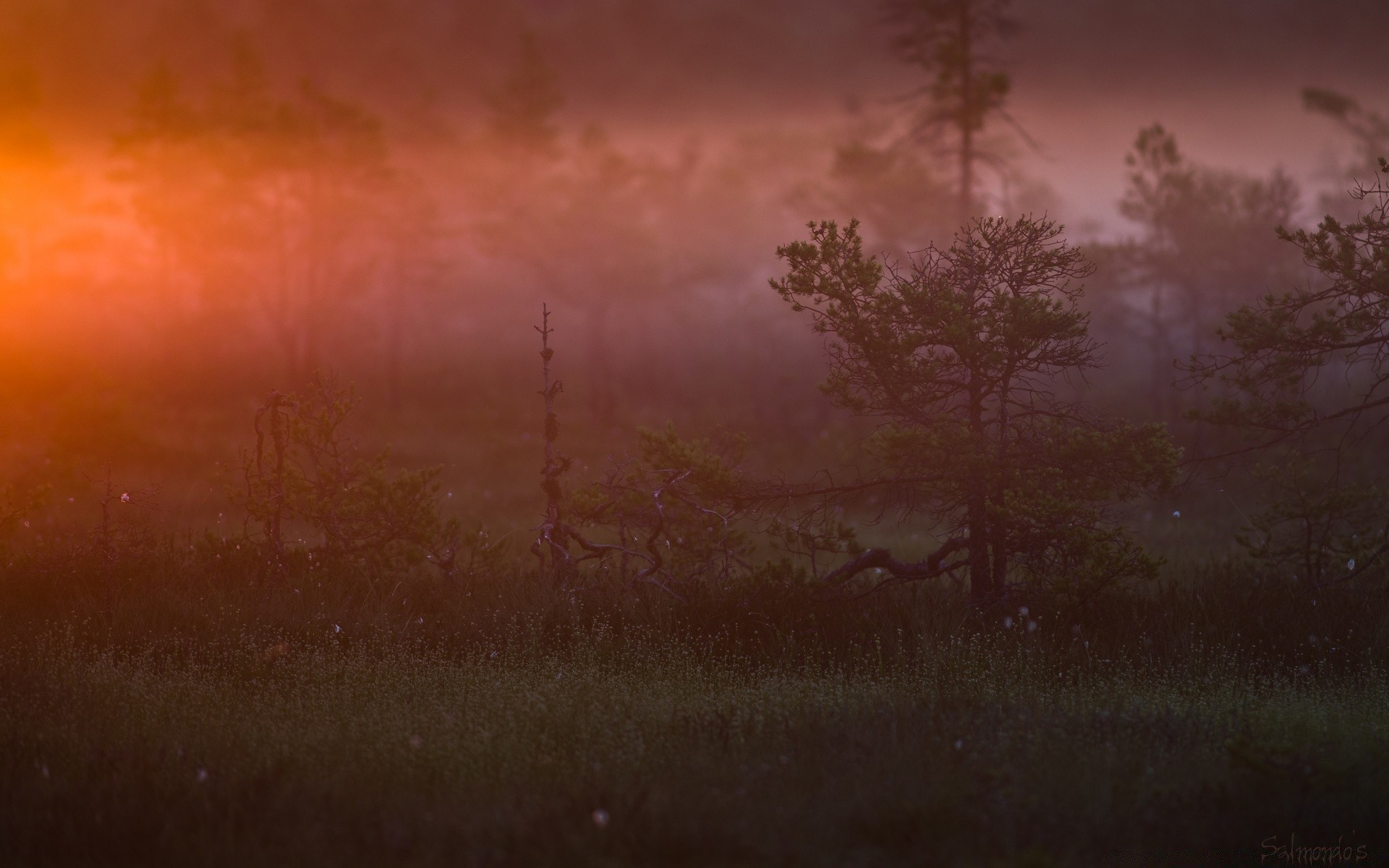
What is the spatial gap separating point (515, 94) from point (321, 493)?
2936 centimetres

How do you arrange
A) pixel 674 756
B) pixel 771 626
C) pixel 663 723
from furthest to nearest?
pixel 771 626 < pixel 663 723 < pixel 674 756

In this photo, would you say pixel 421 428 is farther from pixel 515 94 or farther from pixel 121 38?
pixel 121 38

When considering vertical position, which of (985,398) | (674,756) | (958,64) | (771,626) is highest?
(958,64)

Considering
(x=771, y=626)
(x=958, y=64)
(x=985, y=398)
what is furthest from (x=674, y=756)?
(x=958, y=64)

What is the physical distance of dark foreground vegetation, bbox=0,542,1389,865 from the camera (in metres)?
5.20

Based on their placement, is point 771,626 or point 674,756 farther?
point 771,626

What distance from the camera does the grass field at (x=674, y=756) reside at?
16.8 feet

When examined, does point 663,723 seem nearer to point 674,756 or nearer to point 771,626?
point 674,756

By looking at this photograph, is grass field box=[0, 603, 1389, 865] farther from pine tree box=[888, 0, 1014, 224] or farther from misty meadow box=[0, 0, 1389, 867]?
pine tree box=[888, 0, 1014, 224]

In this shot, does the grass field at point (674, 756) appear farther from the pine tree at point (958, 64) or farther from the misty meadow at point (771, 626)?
the pine tree at point (958, 64)

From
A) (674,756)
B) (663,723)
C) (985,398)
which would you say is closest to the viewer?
(674,756)

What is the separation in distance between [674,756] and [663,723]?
0.56 metres

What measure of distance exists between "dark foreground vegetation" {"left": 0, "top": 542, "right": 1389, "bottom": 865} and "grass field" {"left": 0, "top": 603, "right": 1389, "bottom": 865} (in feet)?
0.09

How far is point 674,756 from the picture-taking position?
614cm
